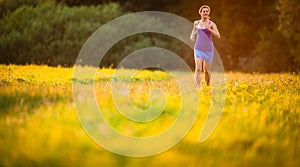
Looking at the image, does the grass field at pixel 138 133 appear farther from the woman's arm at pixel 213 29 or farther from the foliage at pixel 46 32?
the foliage at pixel 46 32

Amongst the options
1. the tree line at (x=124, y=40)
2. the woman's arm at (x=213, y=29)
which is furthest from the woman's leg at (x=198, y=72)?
the tree line at (x=124, y=40)

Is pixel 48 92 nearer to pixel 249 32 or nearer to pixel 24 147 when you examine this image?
pixel 24 147

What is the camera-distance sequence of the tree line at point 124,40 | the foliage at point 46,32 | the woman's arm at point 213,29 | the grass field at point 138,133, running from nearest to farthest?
the grass field at point 138,133, the woman's arm at point 213,29, the tree line at point 124,40, the foliage at point 46,32

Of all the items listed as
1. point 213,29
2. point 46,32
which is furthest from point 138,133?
point 46,32

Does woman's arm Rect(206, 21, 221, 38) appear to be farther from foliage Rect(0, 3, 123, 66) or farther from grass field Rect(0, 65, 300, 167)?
foliage Rect(0, 3, 123, 66)

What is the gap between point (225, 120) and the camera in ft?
24.8

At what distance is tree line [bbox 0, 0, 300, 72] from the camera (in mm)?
30750

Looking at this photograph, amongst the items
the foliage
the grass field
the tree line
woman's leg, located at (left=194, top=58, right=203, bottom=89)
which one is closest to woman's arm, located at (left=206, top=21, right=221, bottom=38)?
woman's leg, located at (left=194, top=58, right=203, bottom=89)

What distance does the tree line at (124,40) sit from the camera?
30750 mm

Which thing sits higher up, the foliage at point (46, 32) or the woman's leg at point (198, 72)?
the foliage at point (46, 32)

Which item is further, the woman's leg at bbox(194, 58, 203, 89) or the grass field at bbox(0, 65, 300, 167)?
the woman's leg at bbox(194, 58, 203, 89)

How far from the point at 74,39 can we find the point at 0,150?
26821 millimetres

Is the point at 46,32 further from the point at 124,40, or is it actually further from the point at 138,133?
the point at 138,133

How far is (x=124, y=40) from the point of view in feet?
Answer: 108
